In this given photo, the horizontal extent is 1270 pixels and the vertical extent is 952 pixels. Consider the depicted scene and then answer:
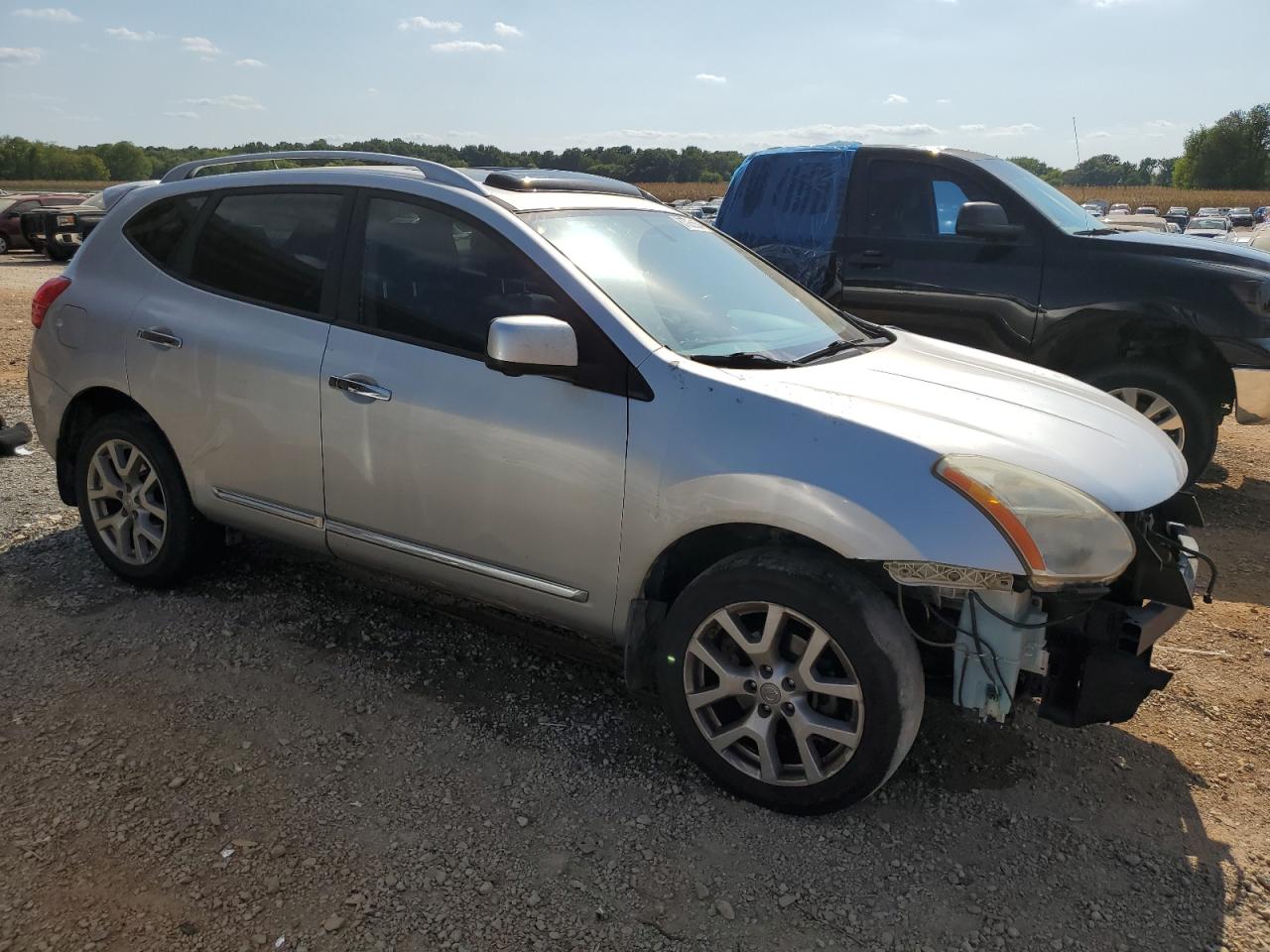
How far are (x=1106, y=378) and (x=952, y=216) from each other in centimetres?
143

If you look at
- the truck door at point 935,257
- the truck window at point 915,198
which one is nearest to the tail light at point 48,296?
the truck door at point 935,257

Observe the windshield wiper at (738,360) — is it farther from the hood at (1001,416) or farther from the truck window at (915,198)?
the truck window at (915,198)

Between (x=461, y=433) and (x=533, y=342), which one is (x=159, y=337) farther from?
Result: (x=533, y=342)

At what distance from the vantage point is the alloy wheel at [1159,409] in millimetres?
5520

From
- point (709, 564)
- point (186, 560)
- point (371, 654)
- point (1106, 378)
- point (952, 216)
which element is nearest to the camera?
point (709, 564)

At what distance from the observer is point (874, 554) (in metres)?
2.48

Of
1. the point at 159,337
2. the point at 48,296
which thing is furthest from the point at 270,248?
the point at 48,296

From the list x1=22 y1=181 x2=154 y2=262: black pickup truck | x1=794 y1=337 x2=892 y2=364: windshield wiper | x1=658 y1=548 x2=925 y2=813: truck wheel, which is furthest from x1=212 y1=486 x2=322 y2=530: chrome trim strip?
x1=22 y1=181 x2=154 y2=262: black pickup truck

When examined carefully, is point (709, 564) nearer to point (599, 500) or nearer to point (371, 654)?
point (599, 500)

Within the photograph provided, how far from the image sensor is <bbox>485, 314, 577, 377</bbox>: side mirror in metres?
2.75

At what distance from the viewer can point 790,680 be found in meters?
2.67

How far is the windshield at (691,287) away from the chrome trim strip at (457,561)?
85 centimetres

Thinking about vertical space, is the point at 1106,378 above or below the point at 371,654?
above

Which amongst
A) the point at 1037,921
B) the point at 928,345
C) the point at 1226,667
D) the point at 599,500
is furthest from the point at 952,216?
the point at 1037,921
